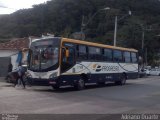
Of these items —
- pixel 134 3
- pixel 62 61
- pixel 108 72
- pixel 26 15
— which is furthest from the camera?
pixel 134 3

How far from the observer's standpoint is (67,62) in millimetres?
22203

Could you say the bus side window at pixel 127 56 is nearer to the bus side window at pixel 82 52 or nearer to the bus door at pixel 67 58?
the bus side window at pixel 82 52

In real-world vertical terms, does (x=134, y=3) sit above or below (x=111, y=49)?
above

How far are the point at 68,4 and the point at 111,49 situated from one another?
2418cm

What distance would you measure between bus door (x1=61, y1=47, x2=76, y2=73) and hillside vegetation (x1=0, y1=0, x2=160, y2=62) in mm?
24520

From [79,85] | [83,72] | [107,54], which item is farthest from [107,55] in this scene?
[79,85]

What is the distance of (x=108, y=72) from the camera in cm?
2812

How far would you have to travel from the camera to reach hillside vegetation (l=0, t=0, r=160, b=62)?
50.9 metres

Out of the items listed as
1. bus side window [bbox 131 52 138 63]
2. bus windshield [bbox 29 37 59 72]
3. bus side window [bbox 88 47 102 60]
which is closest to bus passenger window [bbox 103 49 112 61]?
bus side window [bbox 88 47 102 60]

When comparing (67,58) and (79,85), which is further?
(79,85)

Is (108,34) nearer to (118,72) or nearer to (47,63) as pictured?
(118,72)

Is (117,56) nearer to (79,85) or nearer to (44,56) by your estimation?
(79,85)

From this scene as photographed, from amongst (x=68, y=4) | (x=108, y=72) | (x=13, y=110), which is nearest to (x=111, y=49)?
(x=108, y=72)

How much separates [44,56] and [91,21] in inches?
1480
